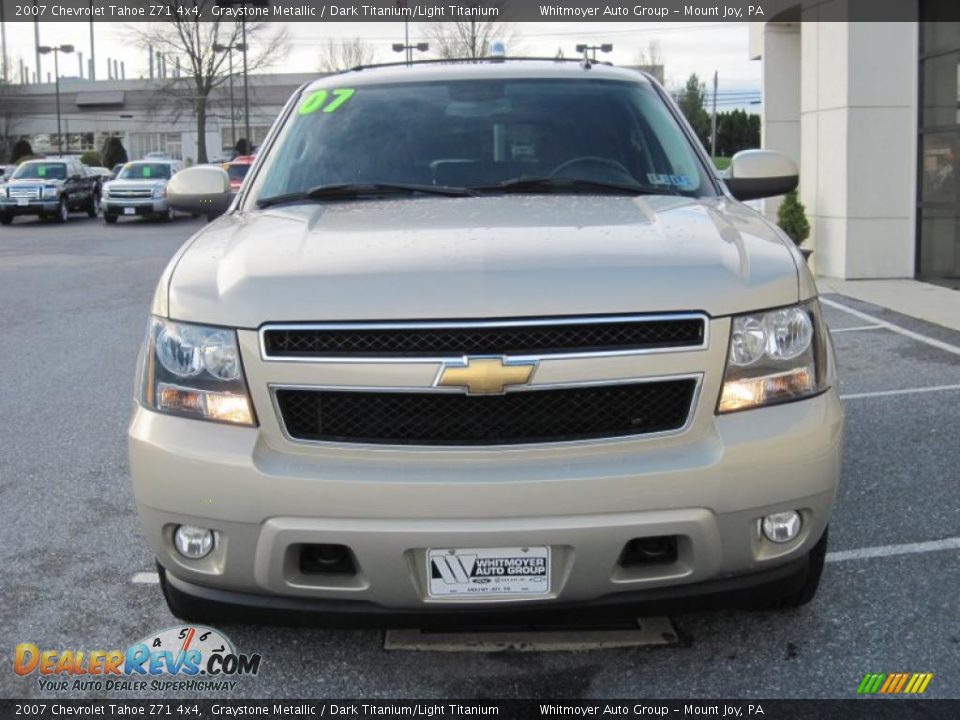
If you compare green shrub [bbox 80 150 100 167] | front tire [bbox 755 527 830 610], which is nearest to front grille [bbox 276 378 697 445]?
front tire [bbox 755 527 830 610]

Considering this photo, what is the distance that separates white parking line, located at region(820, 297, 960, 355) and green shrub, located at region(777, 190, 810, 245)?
97.5 inches

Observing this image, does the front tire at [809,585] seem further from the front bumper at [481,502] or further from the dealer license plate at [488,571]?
the dealer license plate at [488,571]

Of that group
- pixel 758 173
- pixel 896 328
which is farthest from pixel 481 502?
pixel 896 328

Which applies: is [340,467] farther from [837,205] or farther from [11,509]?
[837,205]

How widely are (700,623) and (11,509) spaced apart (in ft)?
9.90

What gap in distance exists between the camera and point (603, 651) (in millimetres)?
3246

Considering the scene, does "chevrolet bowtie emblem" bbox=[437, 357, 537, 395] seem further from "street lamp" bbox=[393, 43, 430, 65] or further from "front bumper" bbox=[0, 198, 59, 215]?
"street lamp" bbox=[393, 43, 430, 65]

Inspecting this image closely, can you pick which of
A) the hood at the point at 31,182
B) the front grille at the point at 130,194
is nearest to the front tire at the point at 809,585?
the front grille at the point at 130,194

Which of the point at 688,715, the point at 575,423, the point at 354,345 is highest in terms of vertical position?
the point at 354,345

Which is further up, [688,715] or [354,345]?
[354,345]

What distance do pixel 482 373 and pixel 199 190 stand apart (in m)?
2.33

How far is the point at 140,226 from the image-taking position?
93.8 ft

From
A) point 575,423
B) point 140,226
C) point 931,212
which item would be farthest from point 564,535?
point 140,226

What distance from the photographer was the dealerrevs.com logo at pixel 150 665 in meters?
3.16
